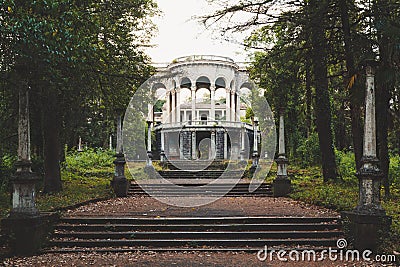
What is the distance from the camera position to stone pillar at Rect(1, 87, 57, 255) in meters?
7.48

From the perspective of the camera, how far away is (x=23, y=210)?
760cm

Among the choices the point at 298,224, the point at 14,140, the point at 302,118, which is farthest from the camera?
the point at 302,118

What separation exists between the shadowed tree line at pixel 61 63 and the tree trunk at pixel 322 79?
18.9 ft

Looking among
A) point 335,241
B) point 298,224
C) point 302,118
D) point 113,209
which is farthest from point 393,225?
point 302,118

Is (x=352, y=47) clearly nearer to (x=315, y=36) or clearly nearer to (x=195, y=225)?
(x=315, y=36)

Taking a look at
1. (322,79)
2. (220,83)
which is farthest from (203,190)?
(220,83)

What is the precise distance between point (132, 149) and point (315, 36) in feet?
94.8

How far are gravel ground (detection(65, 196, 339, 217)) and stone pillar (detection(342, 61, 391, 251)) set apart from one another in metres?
2.22

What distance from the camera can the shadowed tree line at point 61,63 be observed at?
785 centimetres

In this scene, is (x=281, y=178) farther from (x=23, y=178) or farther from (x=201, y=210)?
(x=23, y=178)

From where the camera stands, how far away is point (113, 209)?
11.6 meters

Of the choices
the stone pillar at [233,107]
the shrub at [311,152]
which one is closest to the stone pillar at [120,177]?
the shrub at [311,152]

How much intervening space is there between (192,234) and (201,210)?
2765mm

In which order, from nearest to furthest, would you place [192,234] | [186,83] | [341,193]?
[192,234] < [341,193] < [186,83]
